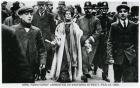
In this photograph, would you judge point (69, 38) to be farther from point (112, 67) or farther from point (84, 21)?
point (112, 67)

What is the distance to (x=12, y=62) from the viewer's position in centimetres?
264

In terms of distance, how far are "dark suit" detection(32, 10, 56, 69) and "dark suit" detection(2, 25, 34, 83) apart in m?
0.19

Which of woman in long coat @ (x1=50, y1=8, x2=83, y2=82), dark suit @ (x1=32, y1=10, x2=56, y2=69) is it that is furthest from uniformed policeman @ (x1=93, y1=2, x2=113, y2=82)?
dark suit @ (x1=32, y1=10, x2=56, y2=69)

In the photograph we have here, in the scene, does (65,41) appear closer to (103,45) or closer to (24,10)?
(103,45)

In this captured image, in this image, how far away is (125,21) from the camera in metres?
2.67

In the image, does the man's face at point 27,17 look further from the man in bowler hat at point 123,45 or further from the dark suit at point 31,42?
the man in bowler hat at point 123,45

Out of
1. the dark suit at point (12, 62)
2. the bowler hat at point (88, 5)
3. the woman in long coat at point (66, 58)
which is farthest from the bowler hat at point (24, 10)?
the bowler hat at point (88, 5)

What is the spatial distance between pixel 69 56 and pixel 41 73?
0.26 metres

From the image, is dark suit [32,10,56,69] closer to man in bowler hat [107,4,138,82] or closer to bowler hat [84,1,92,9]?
bowler hat [84,1,92,9]

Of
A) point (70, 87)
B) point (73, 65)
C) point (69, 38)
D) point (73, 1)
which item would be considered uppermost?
point (73, 1)

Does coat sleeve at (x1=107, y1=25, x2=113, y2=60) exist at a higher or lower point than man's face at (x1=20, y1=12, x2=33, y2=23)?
lower

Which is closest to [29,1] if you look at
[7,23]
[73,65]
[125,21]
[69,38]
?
[7,23]

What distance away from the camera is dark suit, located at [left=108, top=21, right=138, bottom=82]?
2.65m

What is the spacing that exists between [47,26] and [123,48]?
0.64 m
